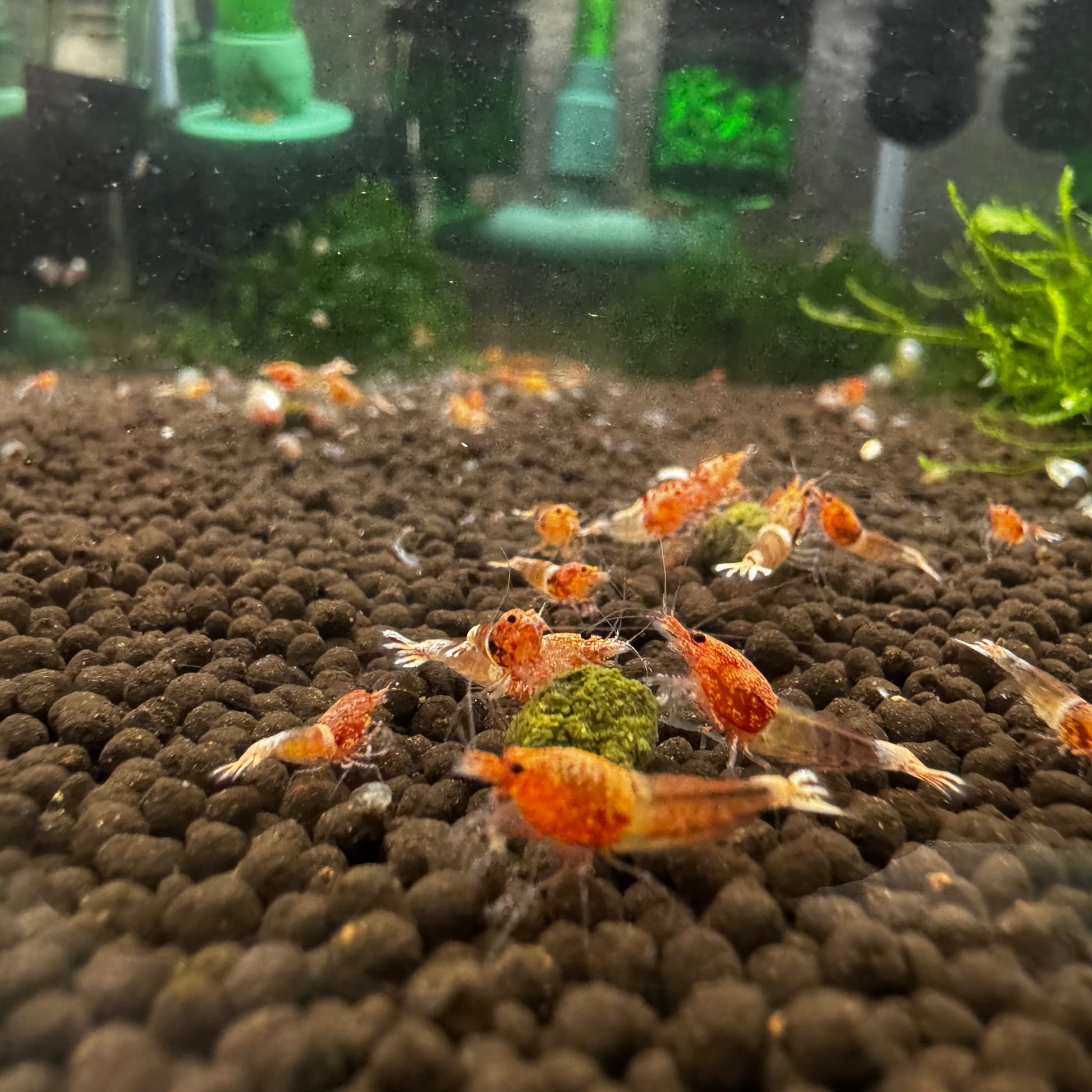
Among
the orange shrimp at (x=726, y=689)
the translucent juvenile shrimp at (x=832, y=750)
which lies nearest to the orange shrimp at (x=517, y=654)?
the orange shrimp at (x=726, y=689)

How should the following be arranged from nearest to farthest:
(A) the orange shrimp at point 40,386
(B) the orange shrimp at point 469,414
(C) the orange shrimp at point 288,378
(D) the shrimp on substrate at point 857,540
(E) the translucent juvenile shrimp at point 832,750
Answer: (E) the translucent juvenile shrimp at point 832,750 < (D) the shrimp on substrate at point 857,540 < (B) the orange shrimp at point 469,414 < (C) the orange shrimp at point 288,378 < (A) the orange shrimp at point 40,386

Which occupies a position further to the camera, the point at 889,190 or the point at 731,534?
the point at 889,190

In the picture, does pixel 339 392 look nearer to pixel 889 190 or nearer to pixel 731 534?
pixel 731 534

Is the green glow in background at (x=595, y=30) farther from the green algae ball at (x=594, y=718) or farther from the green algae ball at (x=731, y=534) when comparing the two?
the green algae ball at (x=594, y=718)

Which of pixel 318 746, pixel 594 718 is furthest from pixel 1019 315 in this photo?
pixel 318 746

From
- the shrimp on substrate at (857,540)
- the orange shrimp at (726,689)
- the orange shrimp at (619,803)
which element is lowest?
the shrimp on substrate at (857,540)

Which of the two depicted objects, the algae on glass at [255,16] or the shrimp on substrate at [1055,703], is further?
the algae on glass at [255,16]
